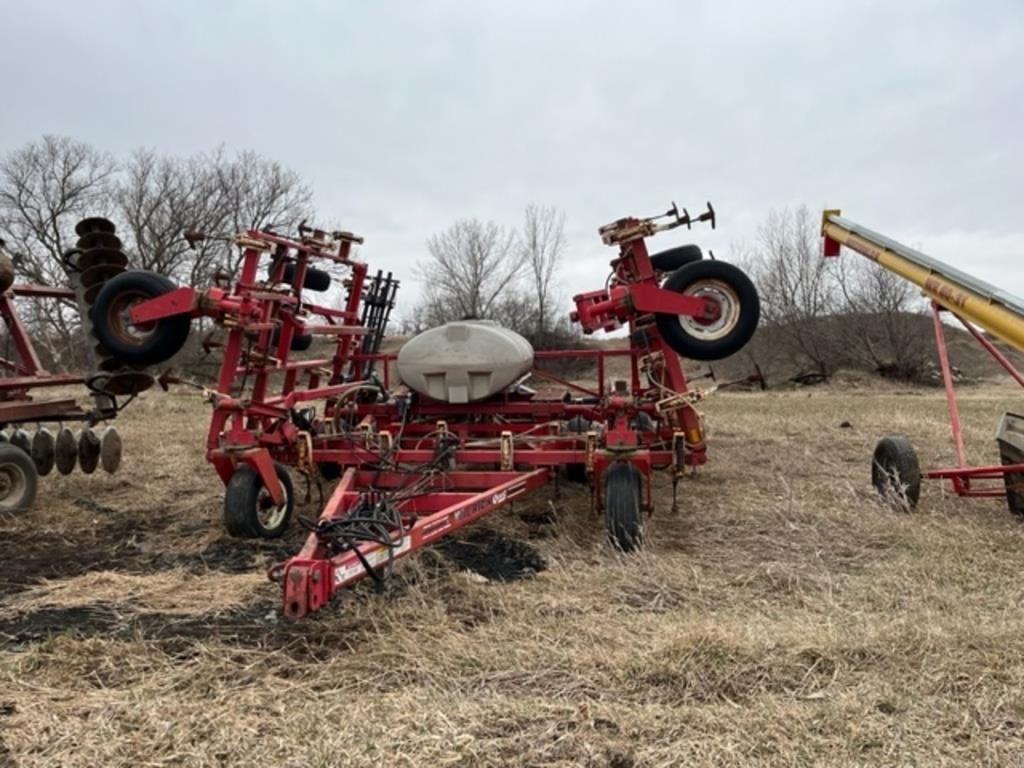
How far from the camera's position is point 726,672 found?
2.83 meters

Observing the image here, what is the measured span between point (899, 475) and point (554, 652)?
3880 millimetres

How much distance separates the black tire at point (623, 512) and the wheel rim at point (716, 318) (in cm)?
148

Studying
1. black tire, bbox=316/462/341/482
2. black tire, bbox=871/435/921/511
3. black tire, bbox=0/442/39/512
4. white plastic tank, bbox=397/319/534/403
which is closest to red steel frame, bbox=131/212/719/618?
white plastic tank, bbox=397/319/534/403

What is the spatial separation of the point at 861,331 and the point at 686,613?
35.6 metres

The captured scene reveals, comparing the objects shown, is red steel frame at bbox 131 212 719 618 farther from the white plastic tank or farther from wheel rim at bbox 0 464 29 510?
wheel rim at bbox 0 464 29 510

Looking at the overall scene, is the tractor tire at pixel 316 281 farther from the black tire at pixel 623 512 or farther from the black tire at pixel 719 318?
the black tire at pixel 623 512

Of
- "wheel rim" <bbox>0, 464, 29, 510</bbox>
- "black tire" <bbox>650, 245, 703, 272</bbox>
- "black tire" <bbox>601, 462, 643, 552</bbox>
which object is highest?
"black tire" <bbox>650, 245, 703, 272</bbox>

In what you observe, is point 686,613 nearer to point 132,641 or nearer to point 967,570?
point 967,570

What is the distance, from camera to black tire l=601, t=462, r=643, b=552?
4.71 metres

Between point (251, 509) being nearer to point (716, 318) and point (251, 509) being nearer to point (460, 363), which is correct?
point (460, 363)

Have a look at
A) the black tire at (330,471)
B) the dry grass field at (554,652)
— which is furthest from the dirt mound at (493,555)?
the black tire at (330,471)

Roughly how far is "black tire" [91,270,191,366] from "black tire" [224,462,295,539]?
1.11 meters

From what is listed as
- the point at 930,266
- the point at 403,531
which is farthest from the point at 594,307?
the point at 403,531

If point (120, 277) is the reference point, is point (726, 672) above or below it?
below
